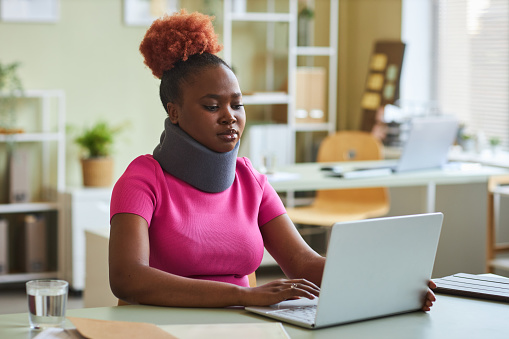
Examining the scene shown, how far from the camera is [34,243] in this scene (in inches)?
165

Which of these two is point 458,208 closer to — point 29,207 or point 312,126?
point 312,126

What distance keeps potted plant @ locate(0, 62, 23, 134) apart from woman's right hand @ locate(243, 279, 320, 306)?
121 inches

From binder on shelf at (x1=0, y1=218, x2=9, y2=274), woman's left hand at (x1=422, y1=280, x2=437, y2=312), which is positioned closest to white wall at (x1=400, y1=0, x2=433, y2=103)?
binder on shelf at (x1=0, y1=218, x2=9, y2=274)

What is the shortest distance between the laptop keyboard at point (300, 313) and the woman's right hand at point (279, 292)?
0.02 metres

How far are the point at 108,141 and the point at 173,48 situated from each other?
2.74m

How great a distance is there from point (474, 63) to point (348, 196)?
1.18m

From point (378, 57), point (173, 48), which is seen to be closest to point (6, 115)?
point (378, 57)

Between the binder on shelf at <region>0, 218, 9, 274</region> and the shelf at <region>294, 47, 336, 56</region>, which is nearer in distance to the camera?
the binder on shelf at <region>0, 218, 9, 274</region>

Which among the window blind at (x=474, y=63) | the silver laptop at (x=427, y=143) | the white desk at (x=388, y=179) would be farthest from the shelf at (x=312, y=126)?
the silver laptop at (x=427, y=143)

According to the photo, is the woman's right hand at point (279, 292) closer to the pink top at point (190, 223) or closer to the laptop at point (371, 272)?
the laptop at point (371, 272)

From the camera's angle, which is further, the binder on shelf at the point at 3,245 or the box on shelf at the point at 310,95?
the box on shelf at the point at 310,95

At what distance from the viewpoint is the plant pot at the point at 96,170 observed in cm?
425

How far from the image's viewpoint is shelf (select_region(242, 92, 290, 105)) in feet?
15.5

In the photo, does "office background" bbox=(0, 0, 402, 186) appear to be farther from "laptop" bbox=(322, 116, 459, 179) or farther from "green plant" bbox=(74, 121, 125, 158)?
"laptop" bbox=(322, 116, 459, 179)
